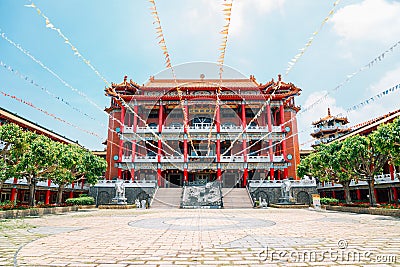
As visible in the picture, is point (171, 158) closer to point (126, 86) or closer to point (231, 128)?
point (231, 128)

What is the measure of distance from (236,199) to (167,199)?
6733mm

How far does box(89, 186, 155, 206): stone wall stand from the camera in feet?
96.3

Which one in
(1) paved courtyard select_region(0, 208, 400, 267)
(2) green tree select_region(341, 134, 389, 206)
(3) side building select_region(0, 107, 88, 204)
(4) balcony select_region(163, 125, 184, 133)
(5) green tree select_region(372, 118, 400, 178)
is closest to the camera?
(1) paved courtyard select_region(0, 208, 400, 267)

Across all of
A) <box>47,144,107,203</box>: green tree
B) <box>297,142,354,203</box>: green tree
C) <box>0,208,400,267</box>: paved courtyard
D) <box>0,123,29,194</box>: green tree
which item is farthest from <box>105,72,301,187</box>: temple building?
<box>0,208,400,267</box>: paved courtyard

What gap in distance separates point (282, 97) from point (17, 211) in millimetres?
28598

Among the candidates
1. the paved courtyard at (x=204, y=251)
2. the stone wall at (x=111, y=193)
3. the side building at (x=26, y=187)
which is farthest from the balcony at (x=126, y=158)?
the paved courtyard at (x=204, y=251)

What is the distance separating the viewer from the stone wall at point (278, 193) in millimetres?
29125

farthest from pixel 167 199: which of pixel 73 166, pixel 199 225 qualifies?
pixel 199 225

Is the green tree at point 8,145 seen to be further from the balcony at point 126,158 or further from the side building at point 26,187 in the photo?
the balcony at point 126,158

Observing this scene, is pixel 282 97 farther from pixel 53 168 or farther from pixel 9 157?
pixel 9 157

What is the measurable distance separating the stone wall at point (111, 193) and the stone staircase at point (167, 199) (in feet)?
4.76

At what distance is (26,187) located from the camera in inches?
1049

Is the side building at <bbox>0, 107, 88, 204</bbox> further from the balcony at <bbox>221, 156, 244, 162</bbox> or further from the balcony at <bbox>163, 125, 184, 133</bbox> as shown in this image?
the balcony at <bbox>221, 156, 244, 162</bbox>

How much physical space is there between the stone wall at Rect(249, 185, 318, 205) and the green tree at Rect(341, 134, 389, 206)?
10914 mm
